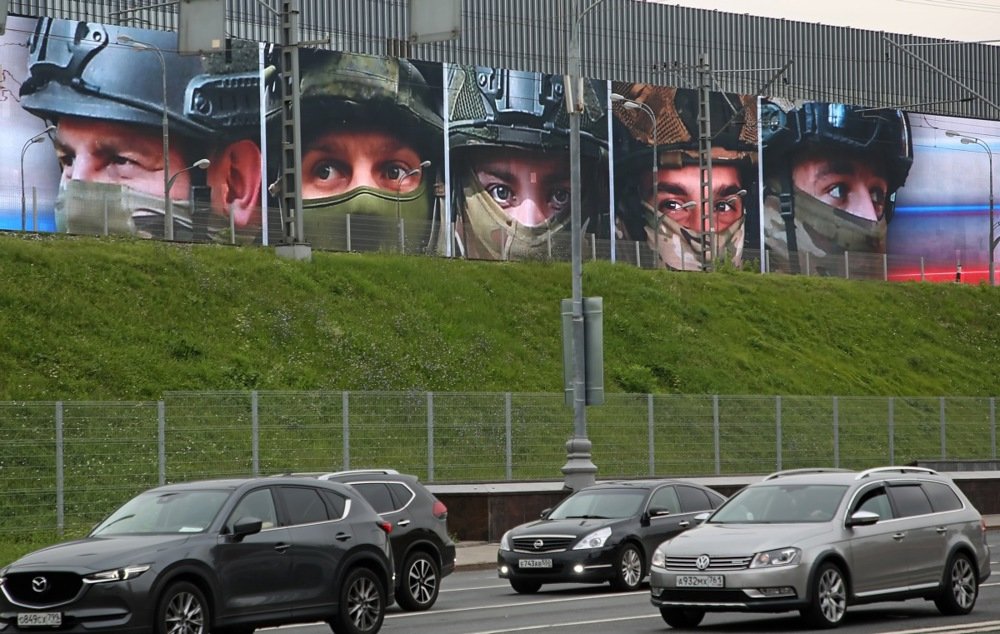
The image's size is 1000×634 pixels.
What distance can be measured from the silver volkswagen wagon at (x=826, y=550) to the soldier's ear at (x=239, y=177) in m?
51.8

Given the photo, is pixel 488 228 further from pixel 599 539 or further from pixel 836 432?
pixel 599 539

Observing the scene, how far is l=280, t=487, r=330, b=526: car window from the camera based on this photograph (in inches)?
606

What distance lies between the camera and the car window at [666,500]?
74.9 ft

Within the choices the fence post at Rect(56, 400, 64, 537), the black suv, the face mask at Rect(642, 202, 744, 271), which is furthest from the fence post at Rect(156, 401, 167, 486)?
the face mask at Rect(642, 202, 744, 271)

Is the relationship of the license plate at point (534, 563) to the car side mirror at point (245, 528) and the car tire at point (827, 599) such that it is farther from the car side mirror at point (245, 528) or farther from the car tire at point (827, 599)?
the car side mirror at point (245, 528)

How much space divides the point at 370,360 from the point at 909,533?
2564 cm

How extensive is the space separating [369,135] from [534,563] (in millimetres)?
52013

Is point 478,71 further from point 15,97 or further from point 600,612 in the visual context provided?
point 600,612

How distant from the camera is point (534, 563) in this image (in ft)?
71.9

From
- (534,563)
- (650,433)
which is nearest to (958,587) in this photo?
(534,563)

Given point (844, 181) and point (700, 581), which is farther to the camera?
point (844, 181)

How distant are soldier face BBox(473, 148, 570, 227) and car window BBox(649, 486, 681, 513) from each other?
52.5 m

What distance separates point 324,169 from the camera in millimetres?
70500

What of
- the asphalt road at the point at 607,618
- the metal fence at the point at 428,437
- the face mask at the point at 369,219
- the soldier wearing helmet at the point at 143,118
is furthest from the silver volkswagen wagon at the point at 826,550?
the soldier wearing helmet at the point at 143,118
